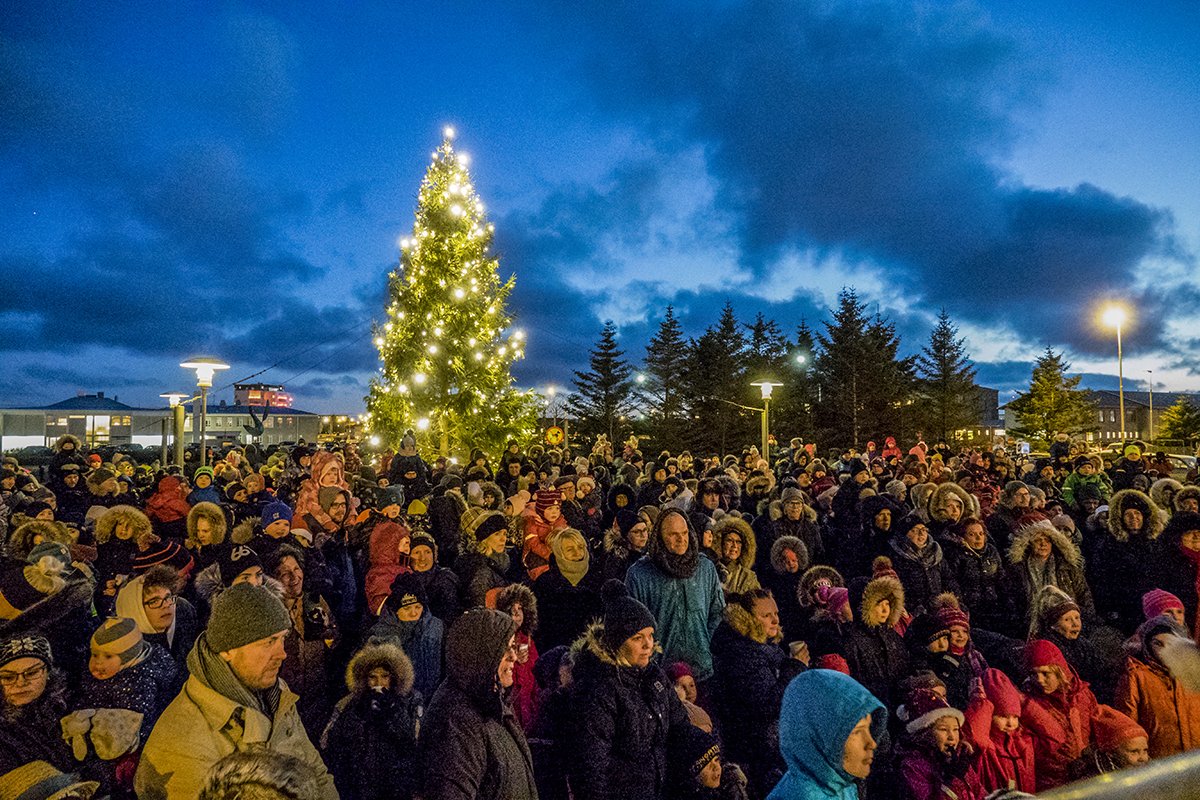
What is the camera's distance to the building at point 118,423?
185 feet

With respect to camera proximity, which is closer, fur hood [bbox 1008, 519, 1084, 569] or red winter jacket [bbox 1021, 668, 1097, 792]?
red winter jacket [bbox 1021, 668, 1097, 792]

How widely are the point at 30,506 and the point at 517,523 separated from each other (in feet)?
17.7

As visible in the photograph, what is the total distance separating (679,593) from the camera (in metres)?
4.52

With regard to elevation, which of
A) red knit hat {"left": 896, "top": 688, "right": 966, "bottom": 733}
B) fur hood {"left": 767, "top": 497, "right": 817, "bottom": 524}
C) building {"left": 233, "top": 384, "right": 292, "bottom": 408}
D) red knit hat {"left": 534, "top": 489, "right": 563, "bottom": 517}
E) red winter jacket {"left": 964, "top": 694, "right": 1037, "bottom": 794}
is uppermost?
building {"left": 233, "top": 384, "right": 292, "bottom": 408}

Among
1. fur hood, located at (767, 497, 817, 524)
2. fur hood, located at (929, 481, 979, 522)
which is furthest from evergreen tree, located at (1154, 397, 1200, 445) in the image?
fur hood, located at (767, 497, 817, 524)

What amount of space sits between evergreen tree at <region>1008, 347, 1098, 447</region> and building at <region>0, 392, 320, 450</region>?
→ 5139cm

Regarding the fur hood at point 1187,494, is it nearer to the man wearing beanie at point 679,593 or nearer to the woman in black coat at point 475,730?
the man wearing beanie at point 679,593

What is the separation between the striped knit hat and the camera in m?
3.31

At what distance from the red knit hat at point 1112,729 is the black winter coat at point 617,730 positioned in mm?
2246

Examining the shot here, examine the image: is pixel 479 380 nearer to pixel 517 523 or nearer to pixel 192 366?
pixel 192 366

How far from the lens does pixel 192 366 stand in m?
12.9

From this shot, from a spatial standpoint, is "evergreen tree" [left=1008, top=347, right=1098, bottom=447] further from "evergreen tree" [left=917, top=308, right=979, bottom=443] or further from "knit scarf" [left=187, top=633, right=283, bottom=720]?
"knit scarf" [left=187, top=633, right=283, bottom=720]

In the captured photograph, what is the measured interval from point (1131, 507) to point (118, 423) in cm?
7894

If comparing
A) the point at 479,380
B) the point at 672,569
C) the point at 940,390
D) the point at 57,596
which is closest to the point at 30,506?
the point at 57,596
